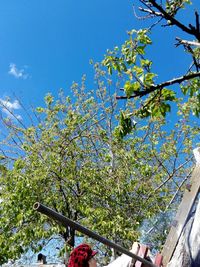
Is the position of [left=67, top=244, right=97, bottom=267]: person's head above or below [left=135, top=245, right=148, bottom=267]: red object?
below

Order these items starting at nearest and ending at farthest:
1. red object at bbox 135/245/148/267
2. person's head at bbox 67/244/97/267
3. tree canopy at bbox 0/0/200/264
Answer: red object at bbox 135/245/148/267, person's head at bbox 67/244/97/267, tree canopy at bbox 0/0/200/264

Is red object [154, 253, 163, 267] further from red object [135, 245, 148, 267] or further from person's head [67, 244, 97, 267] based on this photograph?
person's head [67, 244, 97, 267]

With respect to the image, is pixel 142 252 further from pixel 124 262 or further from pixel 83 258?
pixel 83 258

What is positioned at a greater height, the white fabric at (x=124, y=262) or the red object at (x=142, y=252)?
the red object at (x=142, y=252)

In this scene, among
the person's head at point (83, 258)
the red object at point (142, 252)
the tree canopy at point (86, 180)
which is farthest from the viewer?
the tree canopy at point (86, 180)

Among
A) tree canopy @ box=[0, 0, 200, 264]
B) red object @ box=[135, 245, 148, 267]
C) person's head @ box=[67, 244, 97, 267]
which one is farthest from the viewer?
tree canopy @ box=[0, 0, 200, 264]

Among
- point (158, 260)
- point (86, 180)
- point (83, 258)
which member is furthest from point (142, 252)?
point (86, 180)

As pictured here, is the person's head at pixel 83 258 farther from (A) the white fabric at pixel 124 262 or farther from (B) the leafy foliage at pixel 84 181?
(B) the leafy foliage at pixel 84 181

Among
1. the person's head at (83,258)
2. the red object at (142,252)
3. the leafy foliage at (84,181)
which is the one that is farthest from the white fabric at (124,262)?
the leafy foliage at (84,181)

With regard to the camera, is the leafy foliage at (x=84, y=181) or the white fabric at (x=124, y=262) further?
the leafy foliage at (x=84, y=181)

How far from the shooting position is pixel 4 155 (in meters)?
14.0

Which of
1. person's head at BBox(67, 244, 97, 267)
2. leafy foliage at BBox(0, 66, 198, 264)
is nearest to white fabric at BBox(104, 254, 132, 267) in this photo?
person's head at BBox(67, 244, 97, 267)

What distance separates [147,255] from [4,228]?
8.83 metres

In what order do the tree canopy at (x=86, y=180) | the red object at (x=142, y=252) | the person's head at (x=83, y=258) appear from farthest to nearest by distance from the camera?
the tree canopy at (x=86, y=180), the person's head at (x=83, y=258), the red object at (x=142, y=252)
